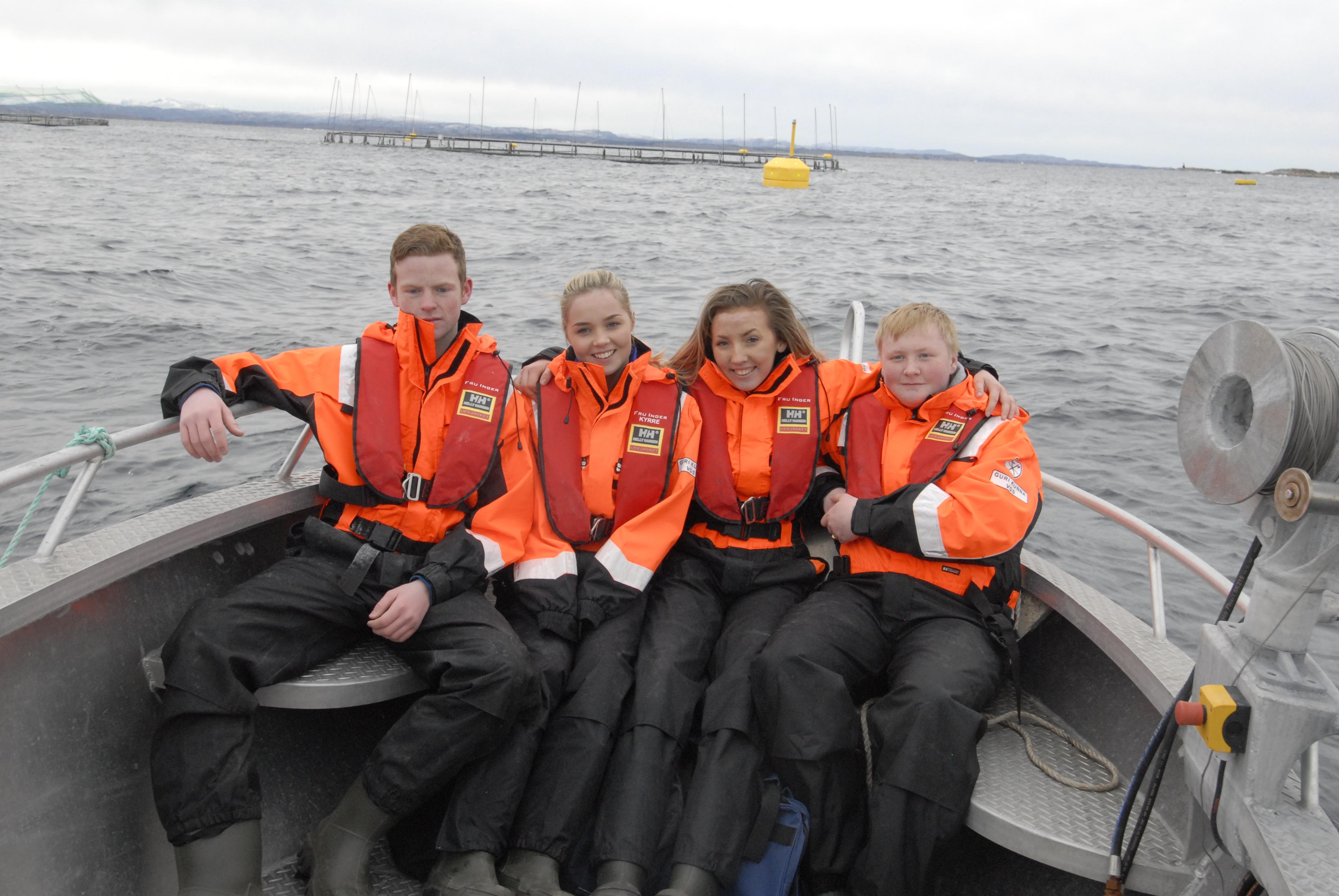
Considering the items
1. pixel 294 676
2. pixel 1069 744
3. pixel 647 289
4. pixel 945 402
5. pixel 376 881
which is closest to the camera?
pixel 294 676

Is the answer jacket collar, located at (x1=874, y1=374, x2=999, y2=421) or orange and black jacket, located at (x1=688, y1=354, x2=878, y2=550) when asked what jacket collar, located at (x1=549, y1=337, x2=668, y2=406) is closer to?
orange and black jacket, located at (x1=688, y1=354, x2=878, y2=550)

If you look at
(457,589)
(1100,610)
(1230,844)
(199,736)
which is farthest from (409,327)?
(1230,844)

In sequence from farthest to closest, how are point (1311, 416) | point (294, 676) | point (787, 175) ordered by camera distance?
point (787, 175), point (294, 676), point (1311, 416)

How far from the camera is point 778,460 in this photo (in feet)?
10.3

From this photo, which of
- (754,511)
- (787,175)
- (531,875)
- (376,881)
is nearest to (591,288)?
(754,511)

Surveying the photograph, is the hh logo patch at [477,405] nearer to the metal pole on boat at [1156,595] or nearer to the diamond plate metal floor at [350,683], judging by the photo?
the diamond plate metal floor at [350,683]

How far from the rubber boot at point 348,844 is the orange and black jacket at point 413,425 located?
61cm

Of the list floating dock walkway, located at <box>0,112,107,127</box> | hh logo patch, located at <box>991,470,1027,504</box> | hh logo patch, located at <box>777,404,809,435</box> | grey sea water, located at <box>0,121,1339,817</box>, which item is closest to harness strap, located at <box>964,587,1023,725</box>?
hh logo patch, located at <box>991,470,1027,504</box>

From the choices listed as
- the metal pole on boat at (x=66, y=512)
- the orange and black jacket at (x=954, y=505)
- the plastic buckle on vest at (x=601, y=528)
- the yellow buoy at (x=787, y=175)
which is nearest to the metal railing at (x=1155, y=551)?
the orange and black jacket at (x=954, y=505)

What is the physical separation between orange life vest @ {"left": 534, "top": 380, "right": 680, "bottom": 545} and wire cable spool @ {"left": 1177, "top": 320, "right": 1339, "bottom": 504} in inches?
60.5

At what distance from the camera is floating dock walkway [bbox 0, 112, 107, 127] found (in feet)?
321

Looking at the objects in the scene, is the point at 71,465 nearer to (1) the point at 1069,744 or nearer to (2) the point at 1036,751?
(2) the point at 1036,751

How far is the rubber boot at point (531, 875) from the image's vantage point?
7.64ft

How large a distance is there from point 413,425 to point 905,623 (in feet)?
5.17
